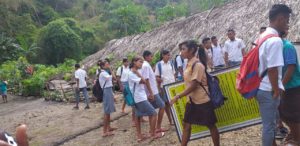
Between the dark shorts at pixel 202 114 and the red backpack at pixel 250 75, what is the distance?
2.80ft

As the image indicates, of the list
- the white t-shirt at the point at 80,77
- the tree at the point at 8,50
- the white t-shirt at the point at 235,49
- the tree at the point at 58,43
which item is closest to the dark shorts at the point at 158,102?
the white t-shirt at the point at 235,49

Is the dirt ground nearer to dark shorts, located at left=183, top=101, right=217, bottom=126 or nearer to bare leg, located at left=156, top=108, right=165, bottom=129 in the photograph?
bare leg, located at left=156, top=108, right=165, bottom=129

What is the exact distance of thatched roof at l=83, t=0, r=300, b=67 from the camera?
12789 mm

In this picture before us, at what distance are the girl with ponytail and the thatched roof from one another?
294 inches

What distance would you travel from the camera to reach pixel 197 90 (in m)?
4.52

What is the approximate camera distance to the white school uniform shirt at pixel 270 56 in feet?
11.2

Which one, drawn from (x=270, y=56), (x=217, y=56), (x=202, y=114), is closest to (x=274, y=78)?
(x=270, y=56)

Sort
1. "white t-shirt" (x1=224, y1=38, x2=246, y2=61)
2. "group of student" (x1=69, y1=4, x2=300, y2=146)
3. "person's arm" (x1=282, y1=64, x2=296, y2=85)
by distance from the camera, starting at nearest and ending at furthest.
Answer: "group of student" (x1=69, y1=4, x2=300, y2=146) → "person's arm" (x1=282, y1=64, x2=296, y2=85) → "white t-shirt" (x1=224, y1=38, x2=246, y2=61)

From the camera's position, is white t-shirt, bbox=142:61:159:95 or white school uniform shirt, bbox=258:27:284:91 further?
white t-shirt, bbox=142:61:159:95

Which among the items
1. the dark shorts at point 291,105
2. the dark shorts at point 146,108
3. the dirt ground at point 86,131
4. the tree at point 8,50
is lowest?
the dirt ground at point 86,131

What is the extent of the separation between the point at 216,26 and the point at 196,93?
427 inches

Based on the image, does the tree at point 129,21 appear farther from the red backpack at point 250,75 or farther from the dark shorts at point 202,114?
the red backpack at point 250,75

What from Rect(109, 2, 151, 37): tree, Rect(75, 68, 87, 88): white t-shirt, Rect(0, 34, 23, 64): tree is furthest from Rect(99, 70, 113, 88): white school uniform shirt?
Rect(109, 2, 151, 37): tree

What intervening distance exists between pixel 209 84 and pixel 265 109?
3.42 feet
